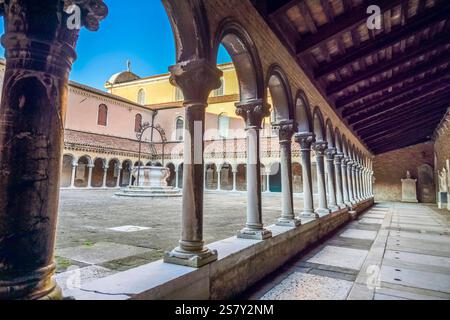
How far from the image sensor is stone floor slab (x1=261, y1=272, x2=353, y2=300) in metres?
2.52

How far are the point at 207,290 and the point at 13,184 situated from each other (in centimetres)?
161

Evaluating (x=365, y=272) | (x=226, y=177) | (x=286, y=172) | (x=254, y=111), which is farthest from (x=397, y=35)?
(x=226, y=177)

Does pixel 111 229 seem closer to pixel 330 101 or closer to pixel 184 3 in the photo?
pixel 184 3

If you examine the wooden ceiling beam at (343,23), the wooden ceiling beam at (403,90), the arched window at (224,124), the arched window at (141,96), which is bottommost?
the wooden ceiling beam at (343,23)

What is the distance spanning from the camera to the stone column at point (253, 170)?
3.16m

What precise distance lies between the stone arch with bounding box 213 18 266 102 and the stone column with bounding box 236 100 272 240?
0.14 m

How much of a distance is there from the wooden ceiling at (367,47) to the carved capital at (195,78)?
6.31 ft

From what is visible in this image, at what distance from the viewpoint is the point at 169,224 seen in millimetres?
4551

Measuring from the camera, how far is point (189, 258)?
83.5 inches

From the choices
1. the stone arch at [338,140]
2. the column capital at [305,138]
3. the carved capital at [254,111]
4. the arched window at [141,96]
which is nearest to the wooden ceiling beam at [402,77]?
the stone arch at [338,140]

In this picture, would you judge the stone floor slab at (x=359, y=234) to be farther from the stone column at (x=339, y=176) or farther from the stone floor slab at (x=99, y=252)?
the stone floor slab at (x=99, y=252)

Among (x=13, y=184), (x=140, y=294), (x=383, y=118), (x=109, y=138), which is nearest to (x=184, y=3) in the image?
(x=13, y=184)

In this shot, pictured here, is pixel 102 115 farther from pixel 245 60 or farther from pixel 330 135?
pixel 245 60

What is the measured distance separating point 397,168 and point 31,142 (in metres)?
21.7
